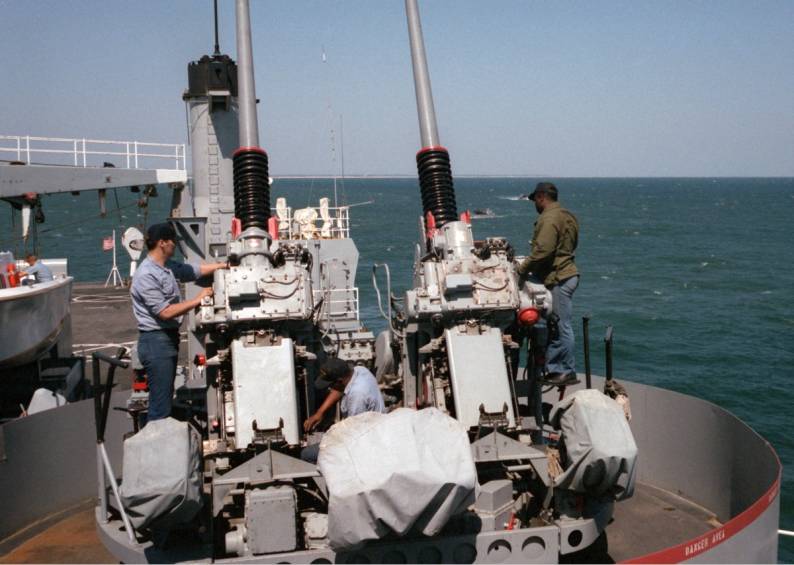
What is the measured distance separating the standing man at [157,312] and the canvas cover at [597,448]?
10.5 feet

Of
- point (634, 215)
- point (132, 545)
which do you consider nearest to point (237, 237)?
point (132, 545)

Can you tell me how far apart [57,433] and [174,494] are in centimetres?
493

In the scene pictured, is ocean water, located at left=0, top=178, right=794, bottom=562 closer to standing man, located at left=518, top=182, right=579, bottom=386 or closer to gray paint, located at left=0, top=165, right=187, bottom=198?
gray paint, located at left=0, top=165, right=187, bottom=198

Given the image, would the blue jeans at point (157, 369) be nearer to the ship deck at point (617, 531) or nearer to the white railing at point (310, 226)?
the ship deck at point (617, 531)

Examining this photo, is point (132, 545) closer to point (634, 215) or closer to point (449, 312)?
point (449, 312)

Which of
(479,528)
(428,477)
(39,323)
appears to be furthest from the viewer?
(39,323)

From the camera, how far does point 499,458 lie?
6945mm

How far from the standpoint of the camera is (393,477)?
5.28 m

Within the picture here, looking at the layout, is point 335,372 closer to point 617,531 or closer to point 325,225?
point 617,531

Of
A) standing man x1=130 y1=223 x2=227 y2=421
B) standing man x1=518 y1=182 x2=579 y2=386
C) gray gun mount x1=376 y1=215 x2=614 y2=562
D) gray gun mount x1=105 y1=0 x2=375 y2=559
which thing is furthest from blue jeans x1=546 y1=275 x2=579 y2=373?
standing man x1=130 y1=223 x2=227 y2=421

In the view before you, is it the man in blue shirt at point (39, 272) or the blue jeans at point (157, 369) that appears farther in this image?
the man in blue shirt at point (39, 272)

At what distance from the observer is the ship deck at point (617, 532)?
873cm

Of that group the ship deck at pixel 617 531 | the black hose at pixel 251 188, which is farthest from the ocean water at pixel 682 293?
the black hose at pixel 251 188

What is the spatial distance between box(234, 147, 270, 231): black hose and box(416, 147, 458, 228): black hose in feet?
5.50
